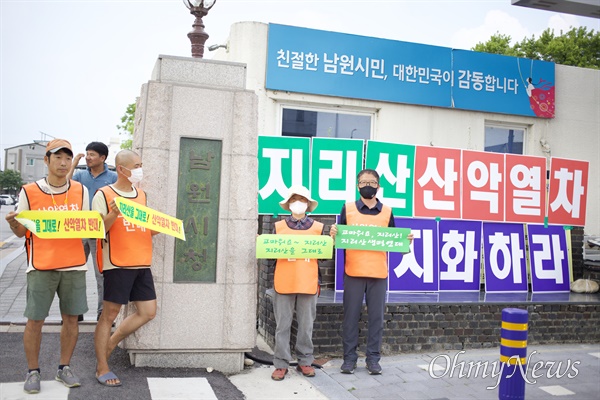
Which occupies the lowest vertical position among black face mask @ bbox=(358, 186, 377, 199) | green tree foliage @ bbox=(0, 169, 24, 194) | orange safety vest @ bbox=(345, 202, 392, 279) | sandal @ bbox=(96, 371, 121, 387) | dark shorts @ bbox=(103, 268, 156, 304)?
sandal @ bbox=(96, 371, 121, 387)

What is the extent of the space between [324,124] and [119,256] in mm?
6748

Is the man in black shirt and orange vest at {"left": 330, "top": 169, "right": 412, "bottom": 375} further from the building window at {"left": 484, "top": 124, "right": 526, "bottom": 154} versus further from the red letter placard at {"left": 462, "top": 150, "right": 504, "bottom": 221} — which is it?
the building window at {"left": 484, "top": 124, "right": 526, "bottom": 154}

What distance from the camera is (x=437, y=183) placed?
8.06 m

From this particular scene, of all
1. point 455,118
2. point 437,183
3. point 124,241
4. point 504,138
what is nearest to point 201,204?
point 124,241

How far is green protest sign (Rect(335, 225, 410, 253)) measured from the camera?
6188 millimetres

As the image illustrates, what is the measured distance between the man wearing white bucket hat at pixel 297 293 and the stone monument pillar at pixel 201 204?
0.31m

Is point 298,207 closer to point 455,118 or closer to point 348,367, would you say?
point 348,367

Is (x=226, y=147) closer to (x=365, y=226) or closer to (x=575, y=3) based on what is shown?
(x=365, y=226)

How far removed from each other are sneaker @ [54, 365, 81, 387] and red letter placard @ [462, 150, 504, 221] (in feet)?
17.6

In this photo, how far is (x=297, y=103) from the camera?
36.4ft

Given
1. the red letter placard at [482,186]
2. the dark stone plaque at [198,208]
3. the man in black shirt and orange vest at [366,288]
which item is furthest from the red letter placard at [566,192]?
the dark stone plaque at [198,208]

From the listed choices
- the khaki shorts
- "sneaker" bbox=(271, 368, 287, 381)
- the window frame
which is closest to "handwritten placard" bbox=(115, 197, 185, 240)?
the khaki shorts

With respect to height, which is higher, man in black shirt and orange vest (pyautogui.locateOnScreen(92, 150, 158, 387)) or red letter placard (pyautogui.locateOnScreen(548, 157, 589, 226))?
red letter placard (pyautogui.locateOnScreen(548, 157, 589, 226))

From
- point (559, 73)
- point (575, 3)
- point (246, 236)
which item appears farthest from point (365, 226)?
point (559, 73)
